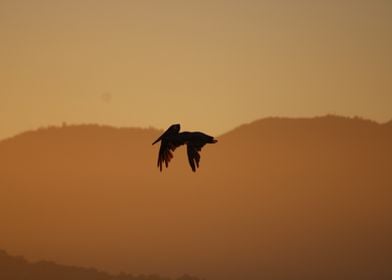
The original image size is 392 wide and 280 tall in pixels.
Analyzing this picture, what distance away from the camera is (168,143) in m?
38.6

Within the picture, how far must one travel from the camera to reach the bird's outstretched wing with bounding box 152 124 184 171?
38219 mm

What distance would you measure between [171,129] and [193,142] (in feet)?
4.06

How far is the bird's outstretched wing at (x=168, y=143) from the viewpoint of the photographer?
3822cm

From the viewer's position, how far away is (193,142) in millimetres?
38406

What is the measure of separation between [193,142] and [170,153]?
4.09 feet

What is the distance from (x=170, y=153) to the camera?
127 ft

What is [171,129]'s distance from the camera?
125 ft

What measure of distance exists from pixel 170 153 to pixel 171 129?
133 cm
